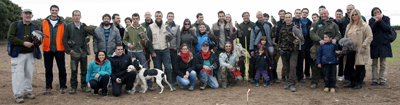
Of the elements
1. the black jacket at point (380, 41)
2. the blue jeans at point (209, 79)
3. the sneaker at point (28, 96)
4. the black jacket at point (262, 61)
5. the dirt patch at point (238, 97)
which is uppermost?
the black jacket at point (380, 41)

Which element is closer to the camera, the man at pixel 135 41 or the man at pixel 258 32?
the man at pixel 135 41

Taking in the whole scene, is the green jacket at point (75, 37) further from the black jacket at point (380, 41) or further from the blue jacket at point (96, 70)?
the black jacket at point (380, 41)

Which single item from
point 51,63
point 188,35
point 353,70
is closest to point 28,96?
point 51,63

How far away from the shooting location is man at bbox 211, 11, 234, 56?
7.50 m

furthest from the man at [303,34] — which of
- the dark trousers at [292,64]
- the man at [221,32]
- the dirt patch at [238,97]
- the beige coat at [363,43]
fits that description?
the man at [221,32]

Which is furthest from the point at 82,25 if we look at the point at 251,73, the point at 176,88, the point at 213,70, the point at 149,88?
the point at 251,73

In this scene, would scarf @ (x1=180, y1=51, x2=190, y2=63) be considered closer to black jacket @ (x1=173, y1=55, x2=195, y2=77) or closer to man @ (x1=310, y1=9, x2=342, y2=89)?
black jacket @ (x1=173, y1=55, x2=195, y2=77)

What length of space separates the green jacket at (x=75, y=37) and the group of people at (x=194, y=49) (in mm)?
22

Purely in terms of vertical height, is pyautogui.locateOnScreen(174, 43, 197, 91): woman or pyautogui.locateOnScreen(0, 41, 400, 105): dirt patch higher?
pyautogui.locateOnScreen(174, 43, 197, 91): woman

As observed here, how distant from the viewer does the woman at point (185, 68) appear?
6.53m

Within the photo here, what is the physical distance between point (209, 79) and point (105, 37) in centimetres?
289

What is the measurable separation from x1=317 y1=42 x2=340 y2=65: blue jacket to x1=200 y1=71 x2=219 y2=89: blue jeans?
2.64 m

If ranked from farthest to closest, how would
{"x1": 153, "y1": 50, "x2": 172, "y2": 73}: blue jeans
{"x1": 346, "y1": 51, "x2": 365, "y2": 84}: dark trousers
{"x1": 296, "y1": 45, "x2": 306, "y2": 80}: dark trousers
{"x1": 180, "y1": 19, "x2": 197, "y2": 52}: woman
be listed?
{"x1": 180, "y1": 19, "x2": 197, "y2": 52}: woman < {"x1": 296, "y1": 45, "x2": 306, "y2": 80}: dark trousers < {"x1": 153, "y1": 50, "x2": 172, "y2": 73}: blue jeans < {"x1": 346, "y1": 51, "x2": 365, "y2": 84}: dark trousers

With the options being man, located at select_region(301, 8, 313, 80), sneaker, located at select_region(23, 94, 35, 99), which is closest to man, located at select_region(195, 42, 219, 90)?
man, located at select_region(301, 8, 313, 80)
